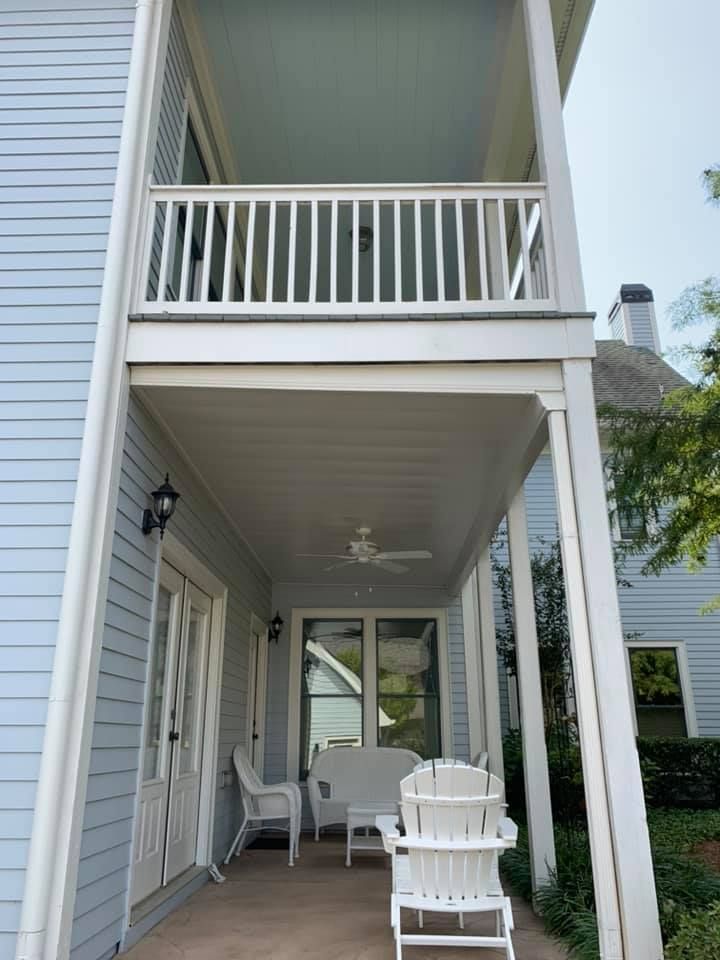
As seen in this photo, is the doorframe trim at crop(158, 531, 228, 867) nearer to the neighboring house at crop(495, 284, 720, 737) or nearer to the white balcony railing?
the white balcony railing

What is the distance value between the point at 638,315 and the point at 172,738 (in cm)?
1291

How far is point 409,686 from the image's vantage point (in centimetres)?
895

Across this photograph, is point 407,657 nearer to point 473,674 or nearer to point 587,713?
point 473,674

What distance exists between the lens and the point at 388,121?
241 inches

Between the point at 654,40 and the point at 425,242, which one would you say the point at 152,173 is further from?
the point at 654,40

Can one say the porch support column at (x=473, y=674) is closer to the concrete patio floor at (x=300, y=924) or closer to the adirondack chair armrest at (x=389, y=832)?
the concrete patio floor at (x=300, y=924)

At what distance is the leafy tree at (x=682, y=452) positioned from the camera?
528 cm

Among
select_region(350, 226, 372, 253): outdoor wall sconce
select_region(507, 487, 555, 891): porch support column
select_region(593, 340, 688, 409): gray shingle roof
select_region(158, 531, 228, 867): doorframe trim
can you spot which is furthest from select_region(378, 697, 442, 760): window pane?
select_region(593, 340, 688, 409): gray shingle roof

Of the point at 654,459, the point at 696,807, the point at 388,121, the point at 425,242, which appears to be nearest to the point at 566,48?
the point at 388,121

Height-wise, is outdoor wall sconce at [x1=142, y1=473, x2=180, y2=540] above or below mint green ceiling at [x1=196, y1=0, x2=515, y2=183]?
below

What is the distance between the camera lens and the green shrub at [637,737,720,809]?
902 centimetres

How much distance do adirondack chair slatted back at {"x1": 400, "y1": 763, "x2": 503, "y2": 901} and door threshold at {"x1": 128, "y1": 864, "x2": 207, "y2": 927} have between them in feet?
5.11

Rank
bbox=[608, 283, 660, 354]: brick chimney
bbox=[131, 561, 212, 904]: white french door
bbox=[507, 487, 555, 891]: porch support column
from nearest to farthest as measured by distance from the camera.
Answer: bbox=[131, 561, 212, 904]: white french door, bbox=[507, 487, 555, 891]: porch support column, bbox=[608, 283, 660, 354]: brick chimney

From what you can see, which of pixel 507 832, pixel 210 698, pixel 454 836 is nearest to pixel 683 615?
pixel 210 698
